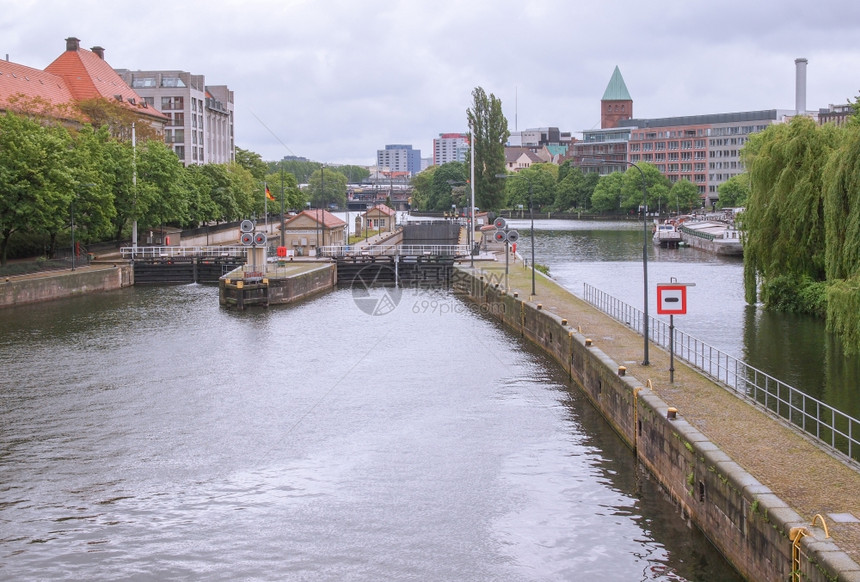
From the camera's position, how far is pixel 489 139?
12812 cm

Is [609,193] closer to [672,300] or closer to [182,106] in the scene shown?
[182,106]

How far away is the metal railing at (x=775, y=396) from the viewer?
22969 mm

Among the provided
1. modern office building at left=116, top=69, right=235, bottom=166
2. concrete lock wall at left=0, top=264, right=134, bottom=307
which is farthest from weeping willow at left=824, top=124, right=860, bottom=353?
modern office building at left=116, top=69, right=235, bottom=166

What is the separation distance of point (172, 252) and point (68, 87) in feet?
127

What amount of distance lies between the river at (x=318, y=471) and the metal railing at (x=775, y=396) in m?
3.54

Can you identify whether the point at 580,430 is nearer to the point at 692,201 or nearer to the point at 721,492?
the point at 721,492

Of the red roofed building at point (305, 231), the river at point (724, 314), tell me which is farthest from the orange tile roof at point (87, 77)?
the river at point (724, 314)

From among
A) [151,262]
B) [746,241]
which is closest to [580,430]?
[746,241]

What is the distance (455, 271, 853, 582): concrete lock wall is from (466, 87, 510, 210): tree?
94891 mm

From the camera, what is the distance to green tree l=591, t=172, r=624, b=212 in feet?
609

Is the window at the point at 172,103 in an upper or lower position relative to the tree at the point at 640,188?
upper

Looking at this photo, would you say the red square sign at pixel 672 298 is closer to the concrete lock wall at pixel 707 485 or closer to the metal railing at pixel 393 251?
the concrete lock wall at pixel 707 485

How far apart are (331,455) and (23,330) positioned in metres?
27.4

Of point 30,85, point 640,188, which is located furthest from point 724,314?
point 640,188
